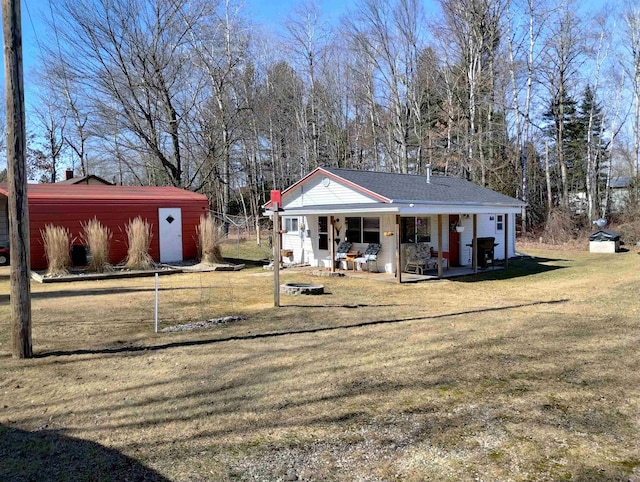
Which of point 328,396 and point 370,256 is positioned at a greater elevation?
point 370,256

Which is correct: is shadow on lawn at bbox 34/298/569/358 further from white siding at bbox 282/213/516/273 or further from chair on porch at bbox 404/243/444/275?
white siding at bbox 282/213/516/273

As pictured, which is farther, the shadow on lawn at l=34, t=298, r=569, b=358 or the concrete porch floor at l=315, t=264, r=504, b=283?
the concrete porch floor at l=315, t=264, r=504, b=283

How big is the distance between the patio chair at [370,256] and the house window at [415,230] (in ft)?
2.59

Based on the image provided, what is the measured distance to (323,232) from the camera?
1565 cm

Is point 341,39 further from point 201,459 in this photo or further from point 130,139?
point 201,459

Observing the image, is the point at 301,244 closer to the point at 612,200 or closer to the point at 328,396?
the point at 328,396

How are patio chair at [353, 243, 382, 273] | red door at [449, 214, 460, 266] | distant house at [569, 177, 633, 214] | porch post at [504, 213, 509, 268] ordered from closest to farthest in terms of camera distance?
patio chair at [353, 243, 382, 273]
red door at [449, 214, 460, 266]
porch post at [504, 213, 509, 268]
distant house at [569, 177, 633, 214]

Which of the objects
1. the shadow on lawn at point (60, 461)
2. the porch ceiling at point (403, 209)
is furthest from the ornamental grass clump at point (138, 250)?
the shadow on lawn at point (60, 461)

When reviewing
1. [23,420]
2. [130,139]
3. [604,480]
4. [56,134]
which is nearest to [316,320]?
[23,420]

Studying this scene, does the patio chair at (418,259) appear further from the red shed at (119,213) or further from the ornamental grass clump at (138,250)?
the ornamental grass clump at (138,250)

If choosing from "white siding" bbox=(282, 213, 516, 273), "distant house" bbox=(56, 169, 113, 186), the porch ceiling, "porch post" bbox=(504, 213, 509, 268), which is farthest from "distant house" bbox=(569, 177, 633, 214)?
"distant house" bbox=(56, 169, 113, 186)

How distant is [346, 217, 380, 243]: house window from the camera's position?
45.5ft

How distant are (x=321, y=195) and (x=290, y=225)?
7.32 feet

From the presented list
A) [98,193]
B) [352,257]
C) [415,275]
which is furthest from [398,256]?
[98,193]
